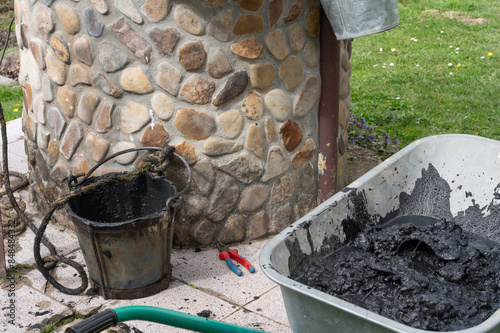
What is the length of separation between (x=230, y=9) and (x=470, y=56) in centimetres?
457

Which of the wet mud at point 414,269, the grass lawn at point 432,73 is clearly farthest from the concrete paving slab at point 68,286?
the grass lawn at point 432,73

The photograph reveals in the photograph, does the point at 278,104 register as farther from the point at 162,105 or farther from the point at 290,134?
the point at 162,105

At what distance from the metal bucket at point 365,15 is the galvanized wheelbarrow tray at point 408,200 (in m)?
0.60

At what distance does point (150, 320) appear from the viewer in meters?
1.76

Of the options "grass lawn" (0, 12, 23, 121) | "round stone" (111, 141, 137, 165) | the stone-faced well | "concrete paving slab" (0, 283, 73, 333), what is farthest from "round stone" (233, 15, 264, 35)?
"grass lawn" (0, 12, 23, 121)

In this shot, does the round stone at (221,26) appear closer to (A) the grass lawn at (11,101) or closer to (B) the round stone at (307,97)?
(B) the round stone at (307,97)

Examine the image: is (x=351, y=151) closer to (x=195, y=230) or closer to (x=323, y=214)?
(x=195, y=230)

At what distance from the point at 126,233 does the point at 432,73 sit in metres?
4.60

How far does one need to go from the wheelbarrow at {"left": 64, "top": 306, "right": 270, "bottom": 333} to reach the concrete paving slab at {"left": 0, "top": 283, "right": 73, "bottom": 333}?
129 centimetres

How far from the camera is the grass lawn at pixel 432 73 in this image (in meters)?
5.43

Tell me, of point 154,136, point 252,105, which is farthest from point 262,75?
point 154,136

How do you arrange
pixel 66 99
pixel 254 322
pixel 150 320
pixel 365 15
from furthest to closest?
1. pixel 66 99
2. pixel 254 322
3. pixel 365 15
4. pixel 150 320

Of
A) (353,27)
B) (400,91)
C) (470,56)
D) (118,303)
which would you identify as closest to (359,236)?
(353,27)

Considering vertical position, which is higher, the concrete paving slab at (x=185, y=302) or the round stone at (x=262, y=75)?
the round stone at (x=262, y=75)
